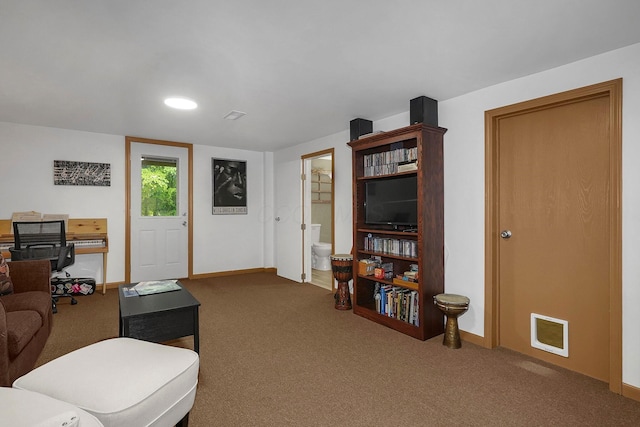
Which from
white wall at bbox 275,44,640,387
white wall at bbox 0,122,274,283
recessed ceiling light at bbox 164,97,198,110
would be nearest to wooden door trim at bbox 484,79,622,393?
white wall at bbox 275,44,640,387

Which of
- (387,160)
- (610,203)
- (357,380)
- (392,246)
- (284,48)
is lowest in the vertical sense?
(357,380)

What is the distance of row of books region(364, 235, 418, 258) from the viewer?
3.24m

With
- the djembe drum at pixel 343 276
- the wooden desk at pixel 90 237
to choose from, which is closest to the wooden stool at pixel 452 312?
the djembe drum at pixel 343 276

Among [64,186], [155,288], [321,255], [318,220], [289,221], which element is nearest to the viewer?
[155,288]

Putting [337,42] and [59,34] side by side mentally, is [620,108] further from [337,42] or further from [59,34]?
[59,34]

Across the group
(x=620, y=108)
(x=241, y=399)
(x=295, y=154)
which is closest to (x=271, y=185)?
(x=295, y=154)

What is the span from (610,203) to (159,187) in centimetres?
533

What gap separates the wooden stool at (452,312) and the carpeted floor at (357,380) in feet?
0.29

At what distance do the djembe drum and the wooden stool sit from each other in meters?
1.23

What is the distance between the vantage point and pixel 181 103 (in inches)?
130

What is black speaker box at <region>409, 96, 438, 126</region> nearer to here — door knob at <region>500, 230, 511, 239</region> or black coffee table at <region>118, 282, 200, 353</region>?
door knob at <region>500, 230, 511, 239</region>

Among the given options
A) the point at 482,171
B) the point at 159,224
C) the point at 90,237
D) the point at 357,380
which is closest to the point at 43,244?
the point at 90,237

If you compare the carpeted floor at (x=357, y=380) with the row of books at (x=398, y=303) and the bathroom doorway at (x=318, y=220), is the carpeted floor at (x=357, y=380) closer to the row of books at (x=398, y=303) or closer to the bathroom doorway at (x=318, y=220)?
the row of books at (x=398, y=303)

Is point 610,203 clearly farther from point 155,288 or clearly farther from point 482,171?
point 155,288
